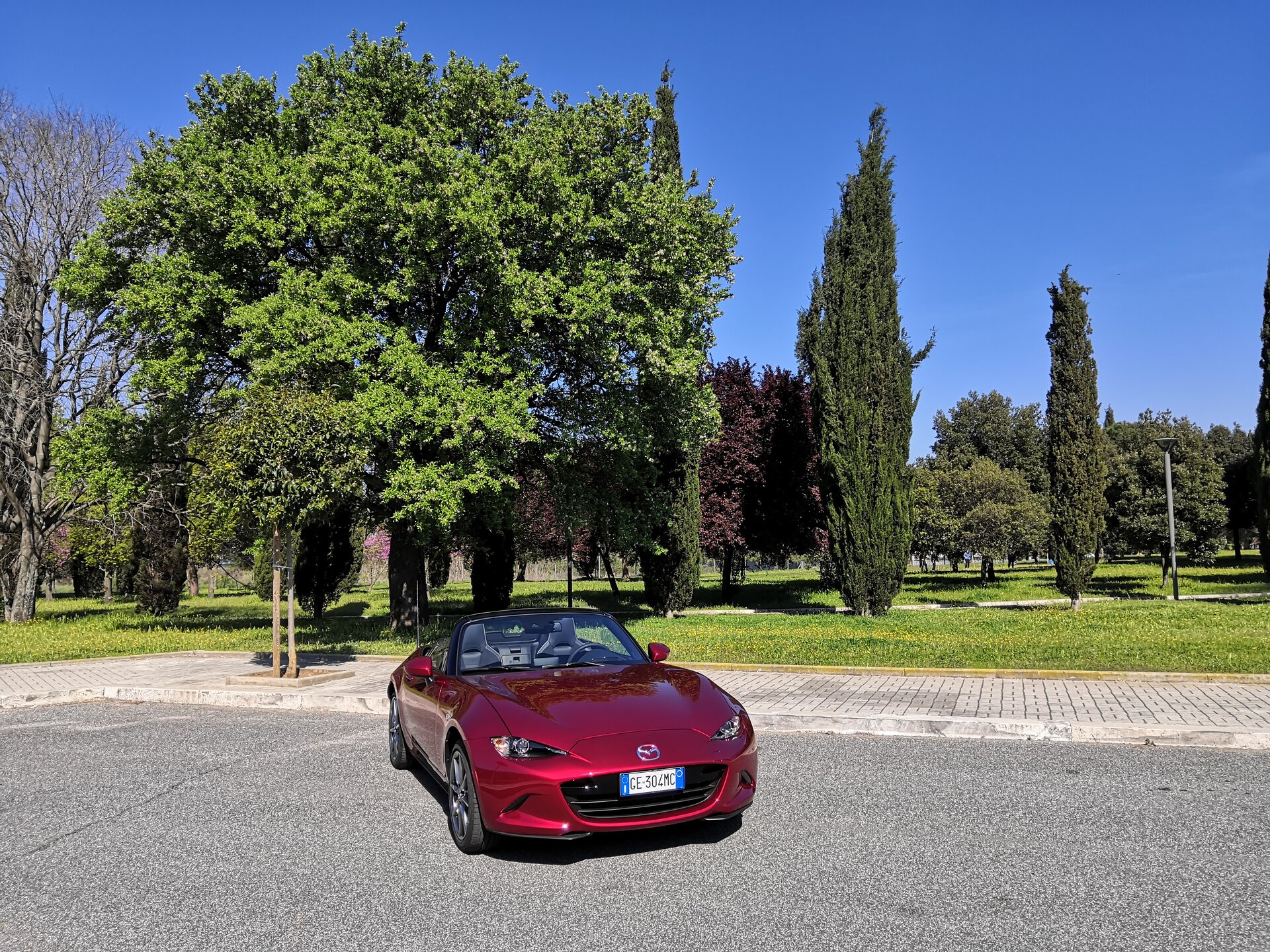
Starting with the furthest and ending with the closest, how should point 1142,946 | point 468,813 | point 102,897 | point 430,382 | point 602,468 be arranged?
1. point 602,468
2. point 430,382
3. point 468,813
4. point 102,897
5. point 1142,946

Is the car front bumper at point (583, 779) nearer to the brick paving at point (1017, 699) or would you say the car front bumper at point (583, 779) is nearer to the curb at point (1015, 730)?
the curb at point (1015, 730)

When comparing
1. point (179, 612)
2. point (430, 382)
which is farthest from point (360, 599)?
point (430, 382)

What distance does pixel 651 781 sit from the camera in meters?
4.58

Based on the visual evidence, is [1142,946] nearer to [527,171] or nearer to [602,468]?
[527,171]

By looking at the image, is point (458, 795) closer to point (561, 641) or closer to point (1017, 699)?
point (561, 641)

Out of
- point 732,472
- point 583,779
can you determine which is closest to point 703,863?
point 583,779

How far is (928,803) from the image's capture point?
5.86m

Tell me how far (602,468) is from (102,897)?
17245 mm

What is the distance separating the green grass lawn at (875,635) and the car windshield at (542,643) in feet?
23.4

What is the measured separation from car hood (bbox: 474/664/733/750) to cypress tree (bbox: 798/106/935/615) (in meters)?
16.4

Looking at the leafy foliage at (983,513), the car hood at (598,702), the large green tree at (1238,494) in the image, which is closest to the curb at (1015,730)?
the car hood at (598,702)

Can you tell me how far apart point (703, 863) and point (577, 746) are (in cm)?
97

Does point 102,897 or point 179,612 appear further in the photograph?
point 179,612

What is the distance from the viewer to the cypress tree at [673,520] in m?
24.8
